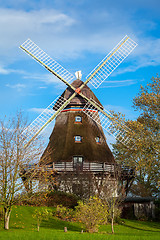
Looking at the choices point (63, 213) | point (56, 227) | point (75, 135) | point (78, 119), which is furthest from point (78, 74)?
point (56, 227)

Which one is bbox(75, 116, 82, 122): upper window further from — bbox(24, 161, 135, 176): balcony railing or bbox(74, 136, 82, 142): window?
bbox(24, 161, 135, 176): balcony railing

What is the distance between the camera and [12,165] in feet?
64.8

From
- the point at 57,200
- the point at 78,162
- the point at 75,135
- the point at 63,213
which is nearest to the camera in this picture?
the point at 63,213

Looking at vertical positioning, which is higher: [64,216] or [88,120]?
[88,120]

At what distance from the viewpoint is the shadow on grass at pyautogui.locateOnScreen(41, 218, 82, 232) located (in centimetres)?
2200

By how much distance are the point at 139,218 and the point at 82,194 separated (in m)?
5.84

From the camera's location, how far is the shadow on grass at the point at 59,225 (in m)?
22.0

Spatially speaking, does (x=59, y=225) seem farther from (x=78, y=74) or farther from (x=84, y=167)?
(x=78, y=74)

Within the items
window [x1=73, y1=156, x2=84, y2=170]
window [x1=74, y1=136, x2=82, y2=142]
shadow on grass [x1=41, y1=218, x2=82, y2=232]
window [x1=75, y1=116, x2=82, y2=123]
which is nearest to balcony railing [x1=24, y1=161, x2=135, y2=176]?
window [x1=73, y1=156, x2=84, y2=170]

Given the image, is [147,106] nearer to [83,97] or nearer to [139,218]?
[83,97]

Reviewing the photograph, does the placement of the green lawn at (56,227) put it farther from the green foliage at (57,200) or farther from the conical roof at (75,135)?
the conical roof at (75,135)

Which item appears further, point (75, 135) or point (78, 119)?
point (78, 119)

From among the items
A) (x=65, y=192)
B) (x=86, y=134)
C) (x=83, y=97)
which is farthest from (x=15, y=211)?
(x=83, y=97)

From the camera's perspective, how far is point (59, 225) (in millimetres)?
22719
